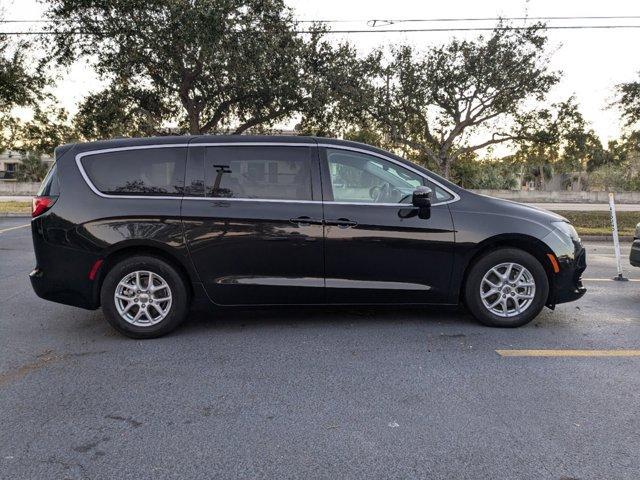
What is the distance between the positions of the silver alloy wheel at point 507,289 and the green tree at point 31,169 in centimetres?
5220

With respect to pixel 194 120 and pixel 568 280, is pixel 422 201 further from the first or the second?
pixel 194 120

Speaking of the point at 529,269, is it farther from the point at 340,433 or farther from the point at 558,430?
the point at 340,433

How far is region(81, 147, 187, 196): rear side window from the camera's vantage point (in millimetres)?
4852

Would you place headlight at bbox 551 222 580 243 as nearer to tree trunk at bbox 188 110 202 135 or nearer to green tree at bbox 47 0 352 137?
green tree at bbox 47 0 352 137

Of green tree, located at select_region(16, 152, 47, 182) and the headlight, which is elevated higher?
green tree, located at select_region(16, 152, 47, 182)

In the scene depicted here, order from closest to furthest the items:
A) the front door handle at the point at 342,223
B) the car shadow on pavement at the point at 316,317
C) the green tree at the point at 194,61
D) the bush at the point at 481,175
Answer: the front door handle at the point at 342,223 → the car shadow on pavement at the point at 316,317 → the green tree at the point at 194,61 → the bush at the point at 481,175

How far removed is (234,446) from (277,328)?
7.51 feet

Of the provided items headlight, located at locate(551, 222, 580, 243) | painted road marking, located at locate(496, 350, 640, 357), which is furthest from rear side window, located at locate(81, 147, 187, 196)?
headlight, located at locate(551, 222, 580, 243)

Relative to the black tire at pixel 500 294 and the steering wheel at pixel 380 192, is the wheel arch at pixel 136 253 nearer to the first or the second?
the steering wheel at pixel 380 192

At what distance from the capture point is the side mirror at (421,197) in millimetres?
4887

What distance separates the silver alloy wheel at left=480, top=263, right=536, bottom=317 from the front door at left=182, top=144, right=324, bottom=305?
1628 millimetres

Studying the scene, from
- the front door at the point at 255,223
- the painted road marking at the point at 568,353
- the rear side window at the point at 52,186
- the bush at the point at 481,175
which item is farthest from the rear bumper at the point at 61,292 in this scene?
the bush at the point at 481,175

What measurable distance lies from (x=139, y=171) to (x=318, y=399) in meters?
2.75

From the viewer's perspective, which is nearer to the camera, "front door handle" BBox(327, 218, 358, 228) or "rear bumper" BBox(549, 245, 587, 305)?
"front door handle" BBox(327, 218, 358, 228)
